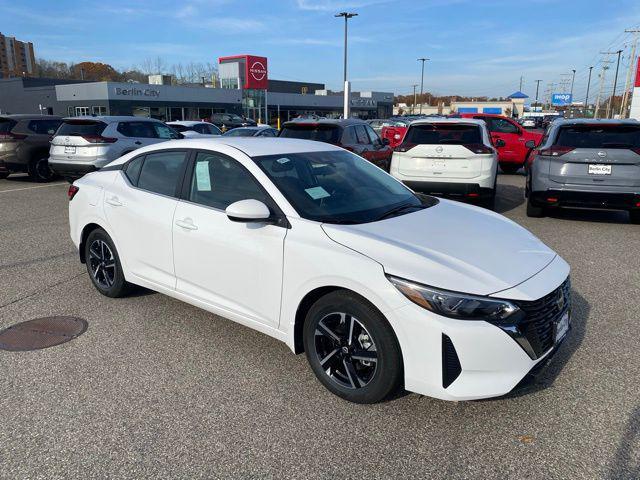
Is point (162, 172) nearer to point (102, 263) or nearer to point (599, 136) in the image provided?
point (102, 263)

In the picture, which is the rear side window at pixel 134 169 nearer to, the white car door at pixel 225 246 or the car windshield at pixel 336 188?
the white car door at pixel 225 246

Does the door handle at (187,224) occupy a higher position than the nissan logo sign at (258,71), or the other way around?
the nissan logo sign at (258,71)

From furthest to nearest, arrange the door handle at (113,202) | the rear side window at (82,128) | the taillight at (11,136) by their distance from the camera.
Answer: the taillight at (11,136)
the rear side window at (82,128)
the door handle at (113,202)

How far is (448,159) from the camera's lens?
8531 millimetres

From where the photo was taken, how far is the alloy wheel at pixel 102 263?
15.6 ft

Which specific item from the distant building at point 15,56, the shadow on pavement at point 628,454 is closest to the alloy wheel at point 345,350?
the shadow on pavement at point 628,454

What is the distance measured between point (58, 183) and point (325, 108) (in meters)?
58.8

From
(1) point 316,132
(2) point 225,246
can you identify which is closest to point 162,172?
(2) point 225,246

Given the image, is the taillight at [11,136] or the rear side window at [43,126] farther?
the rear side window at [43,126]

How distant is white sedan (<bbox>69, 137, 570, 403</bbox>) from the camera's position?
2699mm

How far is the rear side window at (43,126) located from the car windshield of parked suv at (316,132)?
24.7 ft

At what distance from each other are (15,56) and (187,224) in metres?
177

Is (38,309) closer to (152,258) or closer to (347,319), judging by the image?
(152,258)

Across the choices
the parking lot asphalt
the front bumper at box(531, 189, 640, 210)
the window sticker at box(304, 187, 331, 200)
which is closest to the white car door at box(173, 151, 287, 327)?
the window sticker at box(304, 187, 331, 200)
